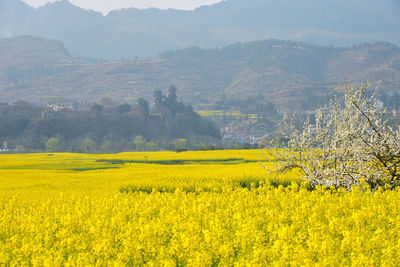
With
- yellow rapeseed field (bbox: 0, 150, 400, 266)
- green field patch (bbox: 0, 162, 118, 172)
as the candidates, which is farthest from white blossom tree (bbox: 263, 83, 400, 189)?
green field patch (bbox: 0, 162, 118, 172)

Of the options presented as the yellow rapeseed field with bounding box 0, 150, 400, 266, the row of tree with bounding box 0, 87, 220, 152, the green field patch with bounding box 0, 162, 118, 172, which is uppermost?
the yellow rapeseed field with bounding box 0, 150, 400, 266

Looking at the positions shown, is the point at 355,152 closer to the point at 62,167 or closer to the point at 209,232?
the point at 209,232

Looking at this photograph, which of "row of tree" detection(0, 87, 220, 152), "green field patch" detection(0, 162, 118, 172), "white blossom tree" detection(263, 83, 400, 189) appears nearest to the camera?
"white blossom tree" detection(263, 83, 400, 189)

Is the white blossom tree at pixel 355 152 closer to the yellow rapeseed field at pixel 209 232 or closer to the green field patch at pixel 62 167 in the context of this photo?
the yellow rapeseed field at pixel 209 232

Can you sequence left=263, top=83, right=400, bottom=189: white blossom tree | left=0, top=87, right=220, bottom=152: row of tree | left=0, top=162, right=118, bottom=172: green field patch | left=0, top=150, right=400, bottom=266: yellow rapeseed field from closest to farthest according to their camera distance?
left=0, top=150, right=400, bottom=266: yellow rapeseed field
left=263, top=83, right=400, bottom=189: white blossom tree
left=0, top=162, right=118, bottom=172: green field patch
left=0, top=87, right=220, bottom=152: row of tree

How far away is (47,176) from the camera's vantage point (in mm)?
33875

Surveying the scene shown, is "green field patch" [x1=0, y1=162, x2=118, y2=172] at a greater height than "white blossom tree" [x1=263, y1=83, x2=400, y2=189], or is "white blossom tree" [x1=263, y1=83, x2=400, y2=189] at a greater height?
"white blossom tree" [x1=263, y1=83, x2=400, y2=189]

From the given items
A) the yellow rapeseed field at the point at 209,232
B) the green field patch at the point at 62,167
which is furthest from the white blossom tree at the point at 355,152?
the green field patch at the point at 62,167

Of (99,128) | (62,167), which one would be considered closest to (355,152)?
(62,167)

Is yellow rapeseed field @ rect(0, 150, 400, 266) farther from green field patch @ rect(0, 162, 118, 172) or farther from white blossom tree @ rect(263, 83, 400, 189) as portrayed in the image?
green field patch @ rect(0, 162, 118, 172)

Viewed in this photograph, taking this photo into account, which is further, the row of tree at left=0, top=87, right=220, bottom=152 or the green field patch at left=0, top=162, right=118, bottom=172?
the row of tree at left=0, top=87, right=220, bottom=152

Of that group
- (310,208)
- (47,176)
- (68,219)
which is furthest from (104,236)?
(47,176)

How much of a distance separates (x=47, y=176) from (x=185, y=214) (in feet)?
76.3

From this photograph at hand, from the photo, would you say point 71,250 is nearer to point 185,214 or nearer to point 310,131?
point 185,214
